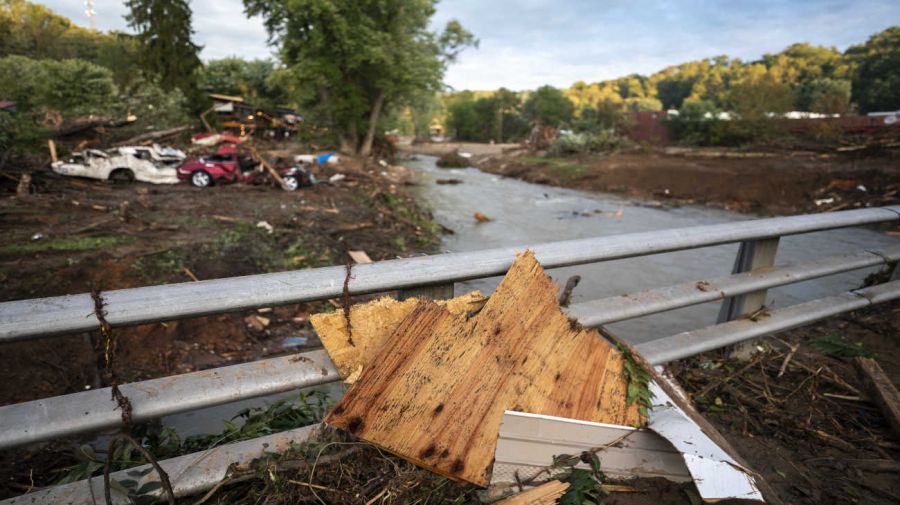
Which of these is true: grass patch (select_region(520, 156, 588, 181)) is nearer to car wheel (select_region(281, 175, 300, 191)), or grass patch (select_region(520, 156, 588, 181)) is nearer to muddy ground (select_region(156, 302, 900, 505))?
car wheel (select_region(281, 175, 300, 191))

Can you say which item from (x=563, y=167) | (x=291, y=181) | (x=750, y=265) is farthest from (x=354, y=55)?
(x=750, y=265)

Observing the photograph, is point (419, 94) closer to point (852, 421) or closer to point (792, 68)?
point (852, 421)

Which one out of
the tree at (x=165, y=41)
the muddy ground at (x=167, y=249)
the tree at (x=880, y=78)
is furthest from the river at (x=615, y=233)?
the tree at (x=880, y=78)

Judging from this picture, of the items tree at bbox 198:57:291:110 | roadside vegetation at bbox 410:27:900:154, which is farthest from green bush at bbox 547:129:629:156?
tree at bbox 198:57:291:110

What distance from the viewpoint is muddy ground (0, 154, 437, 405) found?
16.9 feet

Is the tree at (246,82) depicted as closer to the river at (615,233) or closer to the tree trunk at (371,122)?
the tree trunk at (371,122)

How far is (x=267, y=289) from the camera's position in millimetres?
1437

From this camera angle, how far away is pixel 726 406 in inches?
94.0

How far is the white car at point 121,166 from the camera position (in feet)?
46.4

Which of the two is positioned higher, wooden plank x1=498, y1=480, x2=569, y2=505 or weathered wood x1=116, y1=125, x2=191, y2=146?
weathered wood x1=116, y1=125, x2=191, y2=146

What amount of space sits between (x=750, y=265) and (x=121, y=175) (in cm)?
1715

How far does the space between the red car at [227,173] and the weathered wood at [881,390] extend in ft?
46.5

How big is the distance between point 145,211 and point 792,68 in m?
85.5

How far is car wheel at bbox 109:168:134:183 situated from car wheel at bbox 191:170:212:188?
6.51 ft
